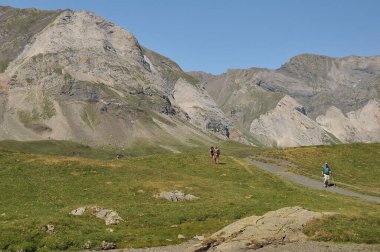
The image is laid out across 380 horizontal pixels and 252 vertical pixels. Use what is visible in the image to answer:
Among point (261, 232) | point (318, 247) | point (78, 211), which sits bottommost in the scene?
point (78, 211)

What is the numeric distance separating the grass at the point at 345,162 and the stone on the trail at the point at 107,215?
120 ft

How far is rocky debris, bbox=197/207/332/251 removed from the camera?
113 ft

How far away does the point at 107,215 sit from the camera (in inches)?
1804

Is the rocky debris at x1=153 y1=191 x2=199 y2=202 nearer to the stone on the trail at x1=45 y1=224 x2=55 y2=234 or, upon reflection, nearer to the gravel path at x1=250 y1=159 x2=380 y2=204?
the stone on the trail at x1=45 y1=224 x2=55 y2=234

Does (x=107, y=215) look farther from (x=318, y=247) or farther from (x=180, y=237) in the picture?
(x=318, y=247)

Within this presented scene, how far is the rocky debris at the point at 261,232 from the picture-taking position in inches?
1361

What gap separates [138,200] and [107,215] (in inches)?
365

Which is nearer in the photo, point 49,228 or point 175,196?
point 49,228

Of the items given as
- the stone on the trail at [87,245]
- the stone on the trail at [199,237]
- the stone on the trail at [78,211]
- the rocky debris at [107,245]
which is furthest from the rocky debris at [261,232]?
the stone on the trail at [78,211]

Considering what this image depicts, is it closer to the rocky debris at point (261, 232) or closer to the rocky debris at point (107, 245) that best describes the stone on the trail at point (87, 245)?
the rocky debris at point (107, 245)

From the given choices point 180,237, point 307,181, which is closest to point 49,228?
point 180,237

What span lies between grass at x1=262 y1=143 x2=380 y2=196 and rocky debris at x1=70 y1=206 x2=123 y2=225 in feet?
120

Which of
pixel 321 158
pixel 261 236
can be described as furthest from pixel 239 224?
pixel 321 158

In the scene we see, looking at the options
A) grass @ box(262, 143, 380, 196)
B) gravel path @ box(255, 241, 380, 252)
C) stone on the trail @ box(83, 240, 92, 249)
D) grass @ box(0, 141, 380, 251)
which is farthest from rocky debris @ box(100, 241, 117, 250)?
grass @ box(262, 143, 380, 196)
